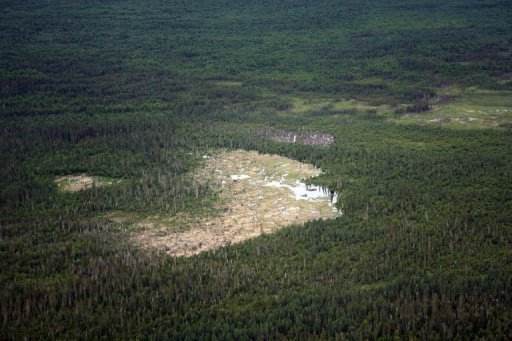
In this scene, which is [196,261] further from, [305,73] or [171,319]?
[305,73]

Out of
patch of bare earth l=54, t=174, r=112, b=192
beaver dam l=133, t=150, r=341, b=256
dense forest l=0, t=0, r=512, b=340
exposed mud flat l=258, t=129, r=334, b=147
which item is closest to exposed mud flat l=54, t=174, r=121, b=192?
patch of bare earth l=54, t=174, r=112, b=192

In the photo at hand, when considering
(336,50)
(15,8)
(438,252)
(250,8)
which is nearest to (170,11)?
(250,8)

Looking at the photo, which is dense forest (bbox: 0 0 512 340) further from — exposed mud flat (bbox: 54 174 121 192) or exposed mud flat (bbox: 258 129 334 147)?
exposed mud flat (bbox: 258 129 334 147)

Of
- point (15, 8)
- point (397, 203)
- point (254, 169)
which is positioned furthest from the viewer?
point (15, 8)

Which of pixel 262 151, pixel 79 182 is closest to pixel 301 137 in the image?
pixel 262 151

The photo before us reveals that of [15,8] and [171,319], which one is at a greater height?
[15,8]

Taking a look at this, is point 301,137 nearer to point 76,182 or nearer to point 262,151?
point 262,151

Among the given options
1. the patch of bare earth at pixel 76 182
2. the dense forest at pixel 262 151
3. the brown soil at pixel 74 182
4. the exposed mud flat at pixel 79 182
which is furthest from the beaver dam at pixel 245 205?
the brown soil at pixel 74 182
